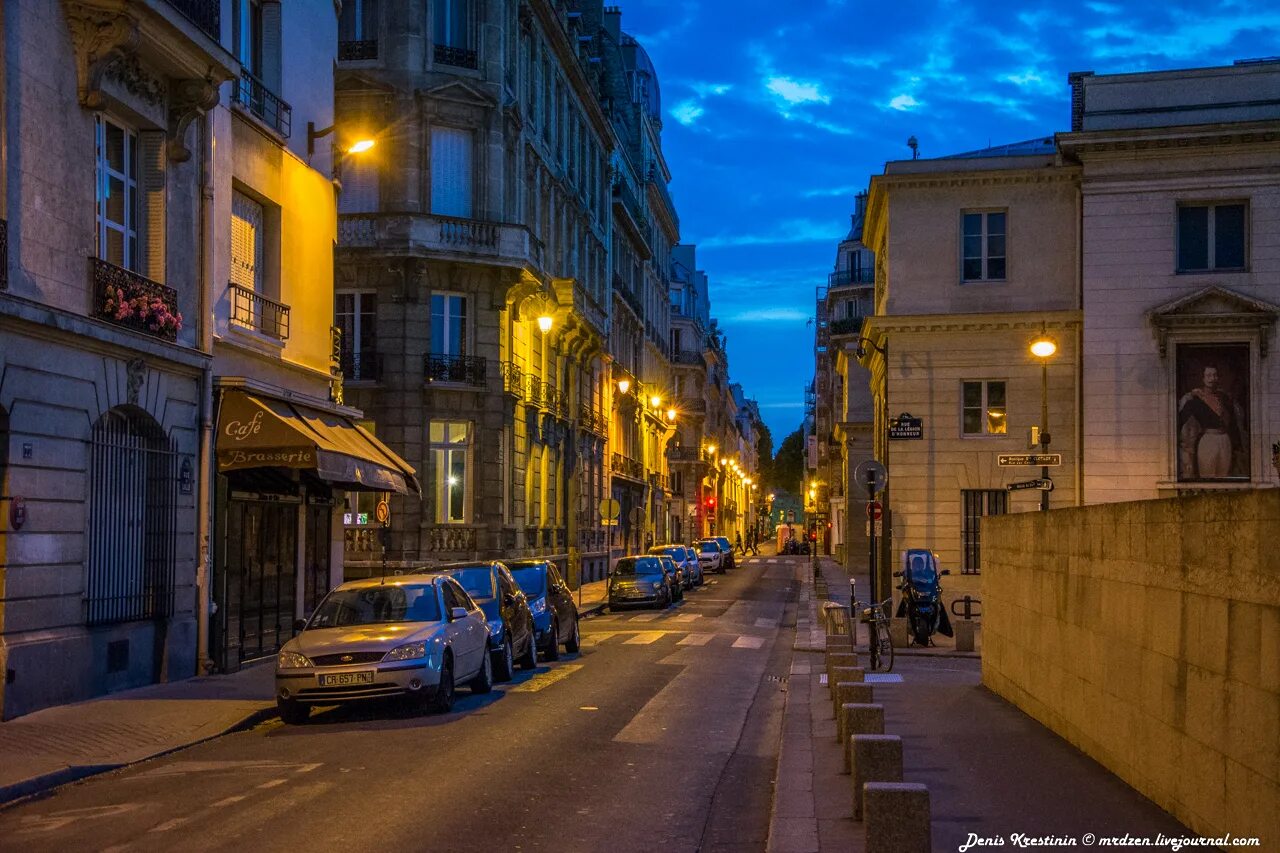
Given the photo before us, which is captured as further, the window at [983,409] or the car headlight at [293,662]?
the window at [983,409]

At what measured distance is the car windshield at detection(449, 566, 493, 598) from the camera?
20422 mm

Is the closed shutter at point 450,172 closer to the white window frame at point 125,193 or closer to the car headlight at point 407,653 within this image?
the white window frame at point 125,193

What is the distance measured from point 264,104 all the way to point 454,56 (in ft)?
54.3

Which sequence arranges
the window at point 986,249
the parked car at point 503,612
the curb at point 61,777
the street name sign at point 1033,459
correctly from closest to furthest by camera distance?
the curb at point 61,777 < the parked car at point 503,612 < the street name sign at point 1033,459 < the window at point 986,249

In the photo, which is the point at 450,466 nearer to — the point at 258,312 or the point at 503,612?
the point at 258,312

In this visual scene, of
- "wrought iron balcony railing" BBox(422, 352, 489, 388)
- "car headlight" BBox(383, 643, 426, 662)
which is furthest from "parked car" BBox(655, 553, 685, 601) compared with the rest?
"car headlight" BBox(383, 643, 426, 662)

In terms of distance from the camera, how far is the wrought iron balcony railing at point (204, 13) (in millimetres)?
18672

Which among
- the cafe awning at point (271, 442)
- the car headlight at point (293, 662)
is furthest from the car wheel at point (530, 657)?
the car headlight at point (293, 662)

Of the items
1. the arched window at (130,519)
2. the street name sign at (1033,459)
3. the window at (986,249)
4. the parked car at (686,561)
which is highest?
the window at (986,249)

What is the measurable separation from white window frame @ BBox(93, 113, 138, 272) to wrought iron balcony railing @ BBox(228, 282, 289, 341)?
2442 mm

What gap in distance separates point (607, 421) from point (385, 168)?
72.3ft

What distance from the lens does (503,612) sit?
19922mm

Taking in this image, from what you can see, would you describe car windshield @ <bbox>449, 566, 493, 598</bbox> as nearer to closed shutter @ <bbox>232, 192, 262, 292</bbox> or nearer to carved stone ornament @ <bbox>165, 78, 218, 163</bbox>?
closed shutter @ <bbox>232, 192, 262, 292</bbox>

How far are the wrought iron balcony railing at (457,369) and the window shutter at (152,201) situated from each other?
19441mm
